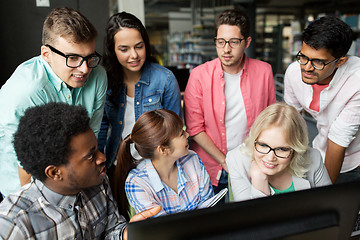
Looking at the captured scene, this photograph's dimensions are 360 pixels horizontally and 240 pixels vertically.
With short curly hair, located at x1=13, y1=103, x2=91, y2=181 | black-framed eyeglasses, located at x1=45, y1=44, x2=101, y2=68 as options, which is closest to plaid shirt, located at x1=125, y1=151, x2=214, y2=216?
short curly hair, located at x1=13, y1=103, x2=91, y2=181

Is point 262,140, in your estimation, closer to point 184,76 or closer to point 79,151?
point 79,151

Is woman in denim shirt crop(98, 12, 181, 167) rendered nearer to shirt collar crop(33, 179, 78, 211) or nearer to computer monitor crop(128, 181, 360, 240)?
shirt collar crop(33, 179, 78, 211)

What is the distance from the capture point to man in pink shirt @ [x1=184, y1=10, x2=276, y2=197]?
173 centimetres

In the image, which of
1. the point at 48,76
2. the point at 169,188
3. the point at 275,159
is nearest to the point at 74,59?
the point at 48,76

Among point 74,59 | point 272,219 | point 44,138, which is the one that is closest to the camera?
point 272,219

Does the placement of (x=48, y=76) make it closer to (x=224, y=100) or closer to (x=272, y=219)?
(x=224, y=100)

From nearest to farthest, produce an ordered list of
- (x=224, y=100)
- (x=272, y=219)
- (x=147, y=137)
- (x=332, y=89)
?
1. (x=272, y=219)
2. (x=147, y=137)
3. (x=332, y=89)
4. (x=224, y=100)

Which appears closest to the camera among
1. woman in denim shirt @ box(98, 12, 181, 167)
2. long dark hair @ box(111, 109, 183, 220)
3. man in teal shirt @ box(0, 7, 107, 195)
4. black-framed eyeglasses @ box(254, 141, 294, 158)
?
man in teal shirt @ box(0, 7, 107, 195)

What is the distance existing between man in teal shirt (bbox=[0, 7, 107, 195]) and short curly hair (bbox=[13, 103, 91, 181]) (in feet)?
0.78

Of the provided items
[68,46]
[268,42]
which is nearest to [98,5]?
[68,46]

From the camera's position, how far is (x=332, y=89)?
1514 millimetres

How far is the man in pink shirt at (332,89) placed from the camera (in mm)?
1387

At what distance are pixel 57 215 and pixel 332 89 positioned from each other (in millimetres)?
1428

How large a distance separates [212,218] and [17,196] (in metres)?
0.73
